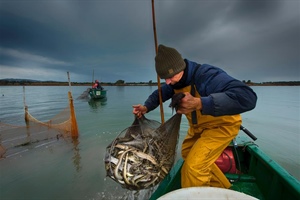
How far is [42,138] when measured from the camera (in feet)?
24.5

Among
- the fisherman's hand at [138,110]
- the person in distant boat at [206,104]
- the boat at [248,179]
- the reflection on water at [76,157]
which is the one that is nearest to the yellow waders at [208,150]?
the person in distant boat at [206,104]

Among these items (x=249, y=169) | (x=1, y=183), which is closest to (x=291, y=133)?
(x=249, y=169)

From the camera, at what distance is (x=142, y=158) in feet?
5.57

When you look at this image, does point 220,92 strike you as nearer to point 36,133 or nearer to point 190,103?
point 190,103

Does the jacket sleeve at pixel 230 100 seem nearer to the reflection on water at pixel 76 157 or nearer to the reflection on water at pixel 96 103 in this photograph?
the reflection on water at pixel 76 157

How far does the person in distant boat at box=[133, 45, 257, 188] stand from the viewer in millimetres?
1593

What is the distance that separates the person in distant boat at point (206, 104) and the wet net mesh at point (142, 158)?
339 mm

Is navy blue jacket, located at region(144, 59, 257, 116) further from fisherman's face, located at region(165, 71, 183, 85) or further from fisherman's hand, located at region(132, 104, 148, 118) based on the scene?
fisherman's hand, located at region(132, 104, 148, 118)

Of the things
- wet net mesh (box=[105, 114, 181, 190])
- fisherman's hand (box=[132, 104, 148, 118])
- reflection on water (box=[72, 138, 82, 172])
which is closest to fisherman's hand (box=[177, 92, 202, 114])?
wet net mesh (box=[105, 114, 181, 190])

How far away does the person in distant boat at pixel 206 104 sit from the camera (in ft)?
5.23

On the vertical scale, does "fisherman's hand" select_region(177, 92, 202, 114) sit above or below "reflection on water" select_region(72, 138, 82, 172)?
above

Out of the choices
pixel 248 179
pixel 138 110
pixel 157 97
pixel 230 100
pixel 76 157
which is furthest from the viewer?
pixel 76 157

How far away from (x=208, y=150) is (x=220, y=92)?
75cm

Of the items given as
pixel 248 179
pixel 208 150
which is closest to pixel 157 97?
pixel 208 150
